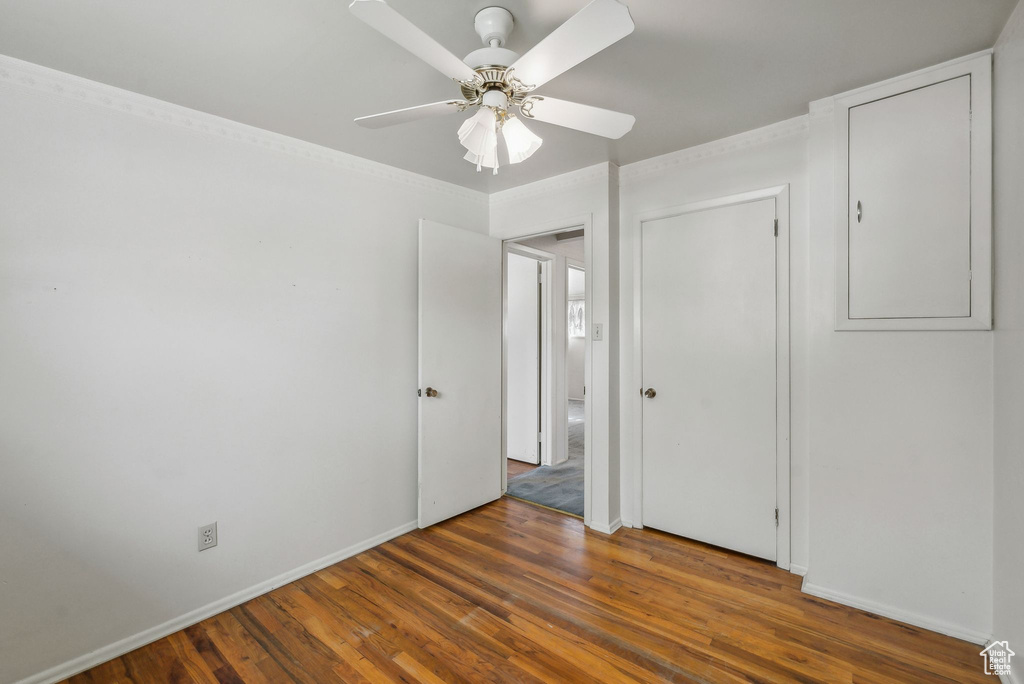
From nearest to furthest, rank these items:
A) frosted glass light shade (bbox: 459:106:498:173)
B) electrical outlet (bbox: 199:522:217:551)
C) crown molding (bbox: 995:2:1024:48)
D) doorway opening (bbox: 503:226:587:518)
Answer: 1. crown molding (bbox: 995:2:1024:48)
2. frosted glass light shade (bbox: 459:106:498:173)
3. electrical outlet (bbox: 199:522:217:551)
4. doorway opening (bbox: 503:226:587:518)

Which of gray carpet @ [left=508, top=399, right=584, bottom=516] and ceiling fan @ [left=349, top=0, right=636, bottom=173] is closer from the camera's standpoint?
ceiling fan @ [left=349, top=0, right=636, bottom=173]

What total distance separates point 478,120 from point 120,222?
1.65m

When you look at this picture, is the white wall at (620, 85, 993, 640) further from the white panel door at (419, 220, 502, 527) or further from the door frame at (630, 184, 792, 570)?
the white panel door at (419, 220, 502, 527)

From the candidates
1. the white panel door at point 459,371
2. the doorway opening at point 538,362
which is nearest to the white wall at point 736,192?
the white panel door at point 459,371

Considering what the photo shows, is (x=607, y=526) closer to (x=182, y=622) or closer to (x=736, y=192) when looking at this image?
(x=736, y=192)

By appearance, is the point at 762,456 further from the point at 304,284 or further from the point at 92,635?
the point at 92,635

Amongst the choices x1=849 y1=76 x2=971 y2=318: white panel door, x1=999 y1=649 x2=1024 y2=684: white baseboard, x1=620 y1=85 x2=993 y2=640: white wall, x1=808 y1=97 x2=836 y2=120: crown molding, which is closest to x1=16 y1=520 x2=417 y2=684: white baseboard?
x1=620 y1=85 x2=993 y2=640: white wall

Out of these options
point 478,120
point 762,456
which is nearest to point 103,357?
point 478,120

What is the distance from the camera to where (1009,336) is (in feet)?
5.51

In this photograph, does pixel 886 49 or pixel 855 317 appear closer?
pixel 886 49

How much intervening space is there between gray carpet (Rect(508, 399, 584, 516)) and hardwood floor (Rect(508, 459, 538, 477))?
8 centimetres

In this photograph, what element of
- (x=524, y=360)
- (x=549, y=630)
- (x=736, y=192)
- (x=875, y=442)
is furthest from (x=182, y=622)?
(x=736, y=192)

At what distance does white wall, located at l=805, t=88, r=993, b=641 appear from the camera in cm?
Answer: 191

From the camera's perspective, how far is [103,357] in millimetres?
1947
